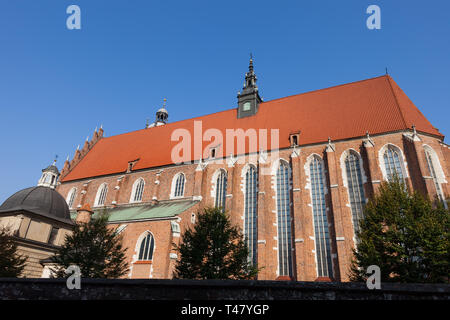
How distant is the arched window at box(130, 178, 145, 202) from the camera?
27.7m

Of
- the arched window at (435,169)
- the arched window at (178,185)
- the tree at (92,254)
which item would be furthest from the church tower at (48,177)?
the arched window at (435,169)

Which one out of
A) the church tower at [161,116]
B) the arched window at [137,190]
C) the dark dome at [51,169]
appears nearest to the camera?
the arched window at [137,190]

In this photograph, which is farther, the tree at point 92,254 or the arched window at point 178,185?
the arched window at point 178,185

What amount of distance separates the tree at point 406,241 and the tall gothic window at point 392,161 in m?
5.89

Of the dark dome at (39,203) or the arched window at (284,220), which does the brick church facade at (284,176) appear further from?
the dark dome at (39,203)

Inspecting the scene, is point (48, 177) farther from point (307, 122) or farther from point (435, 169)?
point (435, 169)

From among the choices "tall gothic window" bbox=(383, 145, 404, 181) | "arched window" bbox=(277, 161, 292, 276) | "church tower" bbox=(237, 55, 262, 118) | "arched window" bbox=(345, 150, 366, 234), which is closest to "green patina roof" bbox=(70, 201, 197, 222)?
"arched window" bbox=(277, 161, 292, 276)

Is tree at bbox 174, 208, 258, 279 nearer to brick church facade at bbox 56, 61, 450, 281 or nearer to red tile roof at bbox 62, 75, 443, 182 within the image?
brick church facade at bbox 56, 61, 450, 281

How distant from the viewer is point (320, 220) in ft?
64.0

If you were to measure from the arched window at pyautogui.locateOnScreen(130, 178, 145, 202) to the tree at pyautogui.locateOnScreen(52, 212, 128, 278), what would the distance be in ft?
35.7

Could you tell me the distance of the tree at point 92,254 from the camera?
15109 millimetres

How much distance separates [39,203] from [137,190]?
8.21 meters

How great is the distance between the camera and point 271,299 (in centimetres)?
477

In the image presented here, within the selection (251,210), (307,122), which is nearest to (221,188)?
(251,210)
